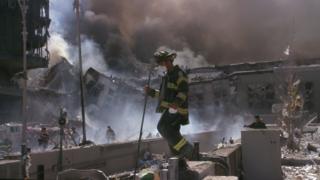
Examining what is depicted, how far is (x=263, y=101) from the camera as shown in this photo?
47312mm

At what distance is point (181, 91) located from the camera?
5.64 meters

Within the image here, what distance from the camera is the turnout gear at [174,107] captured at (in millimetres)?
5645

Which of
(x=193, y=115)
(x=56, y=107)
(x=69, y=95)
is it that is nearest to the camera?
(x=56, y=107)

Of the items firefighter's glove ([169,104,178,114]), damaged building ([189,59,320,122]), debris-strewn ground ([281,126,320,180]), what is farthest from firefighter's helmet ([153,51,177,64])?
damaged building ([189,59,320,122])

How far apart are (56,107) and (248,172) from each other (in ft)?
114

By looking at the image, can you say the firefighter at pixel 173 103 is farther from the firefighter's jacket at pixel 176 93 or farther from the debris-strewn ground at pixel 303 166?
the debris-strewn ground at pixel 303 166

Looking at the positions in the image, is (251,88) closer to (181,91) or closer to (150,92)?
(150,92)

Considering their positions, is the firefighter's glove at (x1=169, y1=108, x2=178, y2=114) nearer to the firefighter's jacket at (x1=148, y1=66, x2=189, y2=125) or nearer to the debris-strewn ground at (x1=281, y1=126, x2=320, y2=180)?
the firefighter's jacket at (x1=148, y1=66, x2=189, y2=125)

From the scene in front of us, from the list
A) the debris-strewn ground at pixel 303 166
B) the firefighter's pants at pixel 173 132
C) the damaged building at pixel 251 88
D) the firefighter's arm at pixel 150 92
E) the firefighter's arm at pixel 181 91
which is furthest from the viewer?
the damaged building at pixel 251 88

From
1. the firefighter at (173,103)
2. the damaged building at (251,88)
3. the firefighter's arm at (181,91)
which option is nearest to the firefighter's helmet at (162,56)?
the firefighter at (173,103)

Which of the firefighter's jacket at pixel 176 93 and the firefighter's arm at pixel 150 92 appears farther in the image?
the firefighter's arm at pixel 150 92

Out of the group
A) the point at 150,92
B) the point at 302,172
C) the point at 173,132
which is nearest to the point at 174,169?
the point at 173,132

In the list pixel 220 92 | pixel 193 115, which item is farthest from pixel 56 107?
pixel 220 92

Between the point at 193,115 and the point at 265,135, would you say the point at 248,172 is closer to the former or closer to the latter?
the point at 265,135
